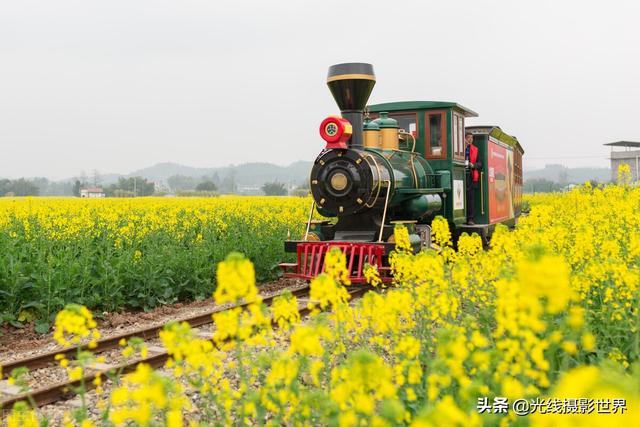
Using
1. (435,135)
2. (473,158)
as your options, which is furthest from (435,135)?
(473,158)

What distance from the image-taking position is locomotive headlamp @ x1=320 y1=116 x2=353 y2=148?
925cm

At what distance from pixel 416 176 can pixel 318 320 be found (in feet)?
24.6

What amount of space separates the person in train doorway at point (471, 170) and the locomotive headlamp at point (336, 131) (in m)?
3.50

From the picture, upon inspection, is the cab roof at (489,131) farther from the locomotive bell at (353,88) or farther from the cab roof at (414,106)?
the locomotive bell at (353,88)

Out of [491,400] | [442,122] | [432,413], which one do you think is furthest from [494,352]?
[442,122]

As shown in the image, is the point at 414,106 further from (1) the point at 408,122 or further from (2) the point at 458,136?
(2) the point at 458,136

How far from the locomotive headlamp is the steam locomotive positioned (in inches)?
0.6

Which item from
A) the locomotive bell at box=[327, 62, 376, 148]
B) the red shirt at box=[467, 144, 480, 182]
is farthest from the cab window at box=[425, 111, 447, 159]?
the locomotive bell at box=[327, 62, 376, 148]

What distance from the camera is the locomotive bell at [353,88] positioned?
9.34 m

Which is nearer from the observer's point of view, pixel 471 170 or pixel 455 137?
pixel 455 137

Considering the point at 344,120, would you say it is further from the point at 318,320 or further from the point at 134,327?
the point at 318,320

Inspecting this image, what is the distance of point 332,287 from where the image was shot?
10.3 ft

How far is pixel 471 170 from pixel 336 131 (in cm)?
391

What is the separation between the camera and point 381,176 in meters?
9.35
